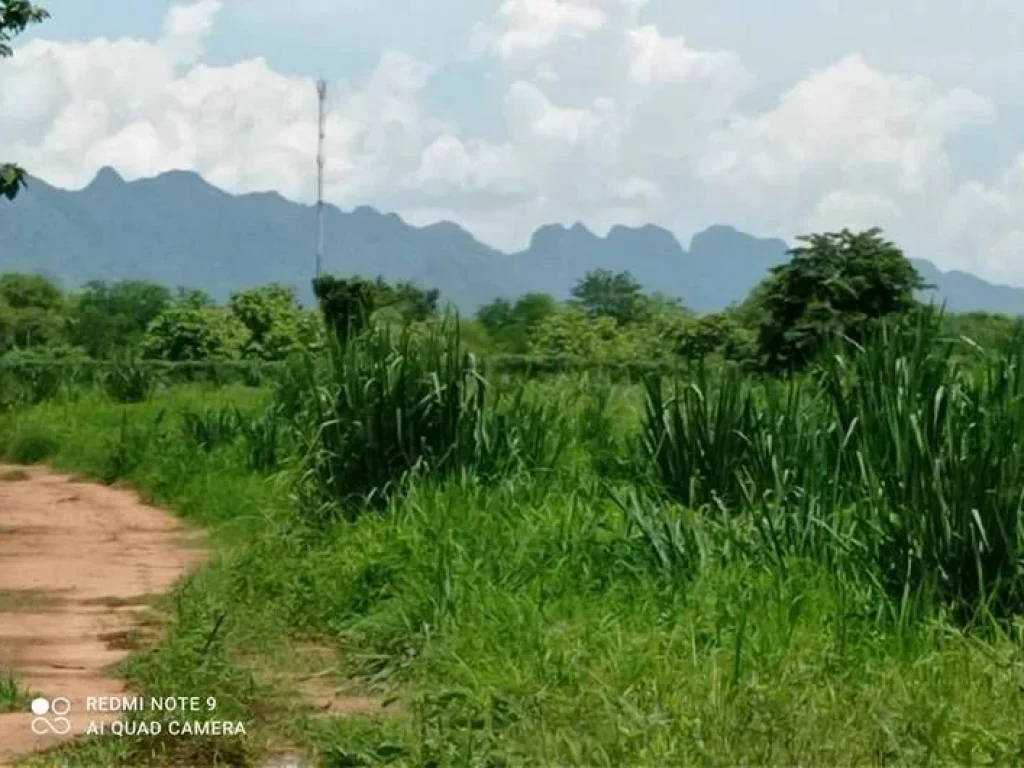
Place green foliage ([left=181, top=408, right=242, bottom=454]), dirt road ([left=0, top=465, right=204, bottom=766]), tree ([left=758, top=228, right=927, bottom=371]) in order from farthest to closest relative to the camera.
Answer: tree ([left=758, top=228, right=927, bottom=371]), green foliage ([left=181, top=408, right=242, bottom=454]), dirt road ([left=0, top=465, right=204, bottom=766])

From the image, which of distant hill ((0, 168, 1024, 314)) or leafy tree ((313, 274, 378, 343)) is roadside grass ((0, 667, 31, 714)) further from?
distant hill ((0, 168, 1024, 314))

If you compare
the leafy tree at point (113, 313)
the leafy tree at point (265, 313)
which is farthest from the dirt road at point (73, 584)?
the leafy tree at point (113, 313)

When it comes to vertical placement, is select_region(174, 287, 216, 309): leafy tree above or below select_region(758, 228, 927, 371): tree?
below

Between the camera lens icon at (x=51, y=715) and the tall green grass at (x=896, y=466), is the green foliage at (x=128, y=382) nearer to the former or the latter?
the tall green grass at (x=896, y=466)

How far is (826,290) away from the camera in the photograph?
13086 mm

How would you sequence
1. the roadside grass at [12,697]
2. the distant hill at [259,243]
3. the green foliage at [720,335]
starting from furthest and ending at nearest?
the distant hill at [259,243] → the green foliage at [720,335] → the roadside grass at [12,697]

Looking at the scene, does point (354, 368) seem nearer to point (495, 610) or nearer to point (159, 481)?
point (495, 610)

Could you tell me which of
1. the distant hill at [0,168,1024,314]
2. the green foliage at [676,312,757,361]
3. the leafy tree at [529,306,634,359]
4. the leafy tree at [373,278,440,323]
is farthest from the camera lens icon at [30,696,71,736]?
the distant hill at [0,168,1024,314]

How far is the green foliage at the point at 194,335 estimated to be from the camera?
23828mm

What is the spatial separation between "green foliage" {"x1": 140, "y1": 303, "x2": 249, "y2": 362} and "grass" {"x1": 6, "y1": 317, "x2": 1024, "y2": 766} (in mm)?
17324

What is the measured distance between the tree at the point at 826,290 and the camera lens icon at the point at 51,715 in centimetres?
948

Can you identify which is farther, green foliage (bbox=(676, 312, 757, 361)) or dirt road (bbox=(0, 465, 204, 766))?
green foliage (bbox=(676, 312, 757, 361))

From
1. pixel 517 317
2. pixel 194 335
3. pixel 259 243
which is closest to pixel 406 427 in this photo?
pixel 194 335

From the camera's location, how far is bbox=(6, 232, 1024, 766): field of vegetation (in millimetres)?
3367
